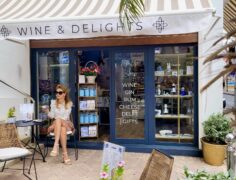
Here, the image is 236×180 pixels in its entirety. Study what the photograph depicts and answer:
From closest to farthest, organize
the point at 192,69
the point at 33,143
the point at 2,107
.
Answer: the point at 2,107, the point at 192,69, the point at 33,143

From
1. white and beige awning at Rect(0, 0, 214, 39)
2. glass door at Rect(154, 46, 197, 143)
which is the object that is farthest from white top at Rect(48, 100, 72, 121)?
glass door at Rect(154, 46, 197, 143)

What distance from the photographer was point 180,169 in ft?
19.5

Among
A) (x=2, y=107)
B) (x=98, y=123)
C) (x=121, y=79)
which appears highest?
(x=121, y=79)

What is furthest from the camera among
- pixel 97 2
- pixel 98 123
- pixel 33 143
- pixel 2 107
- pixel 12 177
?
pixel 98 123

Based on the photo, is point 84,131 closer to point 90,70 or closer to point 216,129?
point 90,70

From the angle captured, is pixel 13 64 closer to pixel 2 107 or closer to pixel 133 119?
pixel 2 107

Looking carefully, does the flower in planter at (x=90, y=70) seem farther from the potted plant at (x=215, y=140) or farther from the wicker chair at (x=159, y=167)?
the wicker chair at (x=159, y=167)

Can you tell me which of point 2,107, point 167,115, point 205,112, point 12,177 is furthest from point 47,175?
point 205,112

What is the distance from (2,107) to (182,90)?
4.37 m

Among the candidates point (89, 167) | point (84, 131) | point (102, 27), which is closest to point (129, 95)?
point (84, 131)

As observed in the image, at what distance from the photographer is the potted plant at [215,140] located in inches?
240

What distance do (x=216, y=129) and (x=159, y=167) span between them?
3.06 m

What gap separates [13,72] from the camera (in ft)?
23.4

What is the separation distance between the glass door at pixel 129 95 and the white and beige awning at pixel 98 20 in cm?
190
